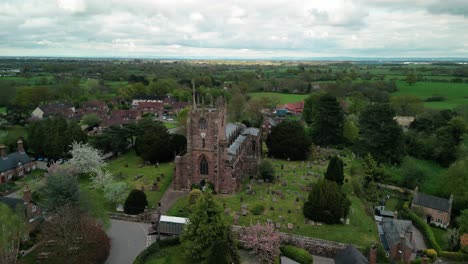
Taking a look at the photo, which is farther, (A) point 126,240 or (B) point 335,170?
(B) point 335,170

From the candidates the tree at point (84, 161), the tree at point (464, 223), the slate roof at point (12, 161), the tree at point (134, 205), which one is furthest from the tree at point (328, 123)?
the slate roof at point (12, 161)

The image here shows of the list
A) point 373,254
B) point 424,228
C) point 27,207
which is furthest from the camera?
point 424,228

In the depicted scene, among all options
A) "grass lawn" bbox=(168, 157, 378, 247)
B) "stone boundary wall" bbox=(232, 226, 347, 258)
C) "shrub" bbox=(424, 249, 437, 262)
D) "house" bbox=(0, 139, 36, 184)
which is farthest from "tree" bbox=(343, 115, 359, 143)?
"house" bbox=(0, 139, 36, 184)

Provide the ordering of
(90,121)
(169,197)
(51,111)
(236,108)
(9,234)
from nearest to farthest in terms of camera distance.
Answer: (9,234)
(169,197)
(90,121)
(236,108)
(51,111)

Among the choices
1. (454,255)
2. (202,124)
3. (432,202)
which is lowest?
(454,255)

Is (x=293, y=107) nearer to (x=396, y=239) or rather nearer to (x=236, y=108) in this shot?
(x=236, y=108)

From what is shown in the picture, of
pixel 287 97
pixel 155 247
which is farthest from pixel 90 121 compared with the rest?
pixel 287 97

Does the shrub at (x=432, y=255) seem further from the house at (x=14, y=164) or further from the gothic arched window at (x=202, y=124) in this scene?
the house at (x=14, y=164)

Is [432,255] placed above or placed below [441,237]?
above

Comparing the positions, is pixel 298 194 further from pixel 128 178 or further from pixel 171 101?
pixel 171 101
